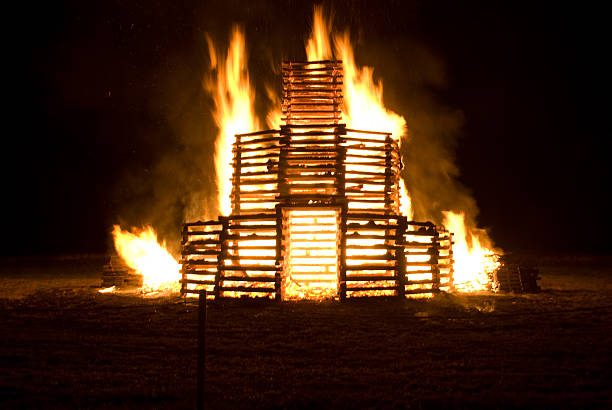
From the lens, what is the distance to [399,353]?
345 inches

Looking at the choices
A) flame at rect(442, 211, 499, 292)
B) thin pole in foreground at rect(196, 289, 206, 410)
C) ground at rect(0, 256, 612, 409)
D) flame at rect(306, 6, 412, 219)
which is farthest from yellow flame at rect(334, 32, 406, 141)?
thin pole in foreground at rect(196, 289, 206, 410)

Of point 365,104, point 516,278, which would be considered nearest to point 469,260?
point 516,278

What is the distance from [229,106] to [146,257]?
22.9 feet

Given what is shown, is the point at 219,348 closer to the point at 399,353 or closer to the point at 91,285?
the point at 399,353

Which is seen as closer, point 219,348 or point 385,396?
point 385,396

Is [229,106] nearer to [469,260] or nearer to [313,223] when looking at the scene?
[313,223]

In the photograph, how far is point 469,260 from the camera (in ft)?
80.4

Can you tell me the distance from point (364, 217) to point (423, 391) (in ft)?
31.6

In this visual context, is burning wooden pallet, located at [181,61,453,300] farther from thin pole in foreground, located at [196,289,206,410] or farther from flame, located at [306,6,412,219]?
thin pole in foreground, located at [196,289,206,410]

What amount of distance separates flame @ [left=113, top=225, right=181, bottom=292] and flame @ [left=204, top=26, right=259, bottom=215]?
3.67 meters

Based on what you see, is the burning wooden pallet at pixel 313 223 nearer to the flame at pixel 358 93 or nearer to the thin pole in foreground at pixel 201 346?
the flame at pixel 358 93

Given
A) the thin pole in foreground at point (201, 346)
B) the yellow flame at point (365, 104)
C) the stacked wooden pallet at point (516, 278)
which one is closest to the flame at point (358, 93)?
the yellow flame at point (365, 104)

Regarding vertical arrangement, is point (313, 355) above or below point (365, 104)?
below

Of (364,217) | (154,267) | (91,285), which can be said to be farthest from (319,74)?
(91,285)
